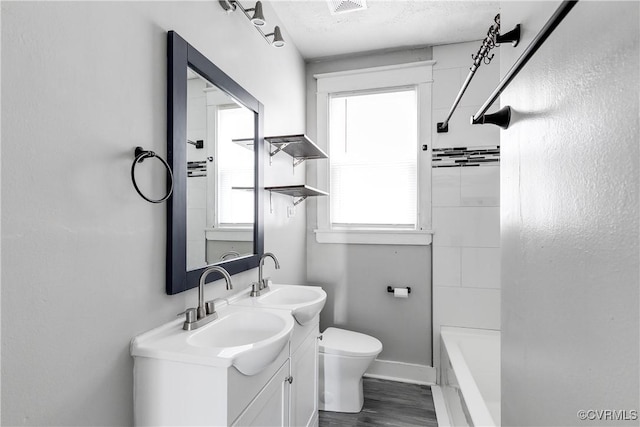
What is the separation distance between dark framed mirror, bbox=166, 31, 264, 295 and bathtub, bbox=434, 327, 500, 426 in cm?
150

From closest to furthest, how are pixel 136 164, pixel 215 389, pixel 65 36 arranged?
1. pixel 65 36
2. pixel 215 389
3. pixel 136 164

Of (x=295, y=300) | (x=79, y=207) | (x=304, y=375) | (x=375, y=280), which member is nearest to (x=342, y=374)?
(x=304, y=375)

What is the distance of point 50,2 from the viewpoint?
80 cm

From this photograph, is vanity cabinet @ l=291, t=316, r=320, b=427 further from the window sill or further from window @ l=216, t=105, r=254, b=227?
the window sill

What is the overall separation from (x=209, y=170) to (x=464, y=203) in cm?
199

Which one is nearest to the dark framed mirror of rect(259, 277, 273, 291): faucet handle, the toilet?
rect(259, 277, 273, 291): faucet handle

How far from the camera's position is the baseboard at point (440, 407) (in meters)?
2.04

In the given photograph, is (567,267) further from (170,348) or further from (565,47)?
(170,348)

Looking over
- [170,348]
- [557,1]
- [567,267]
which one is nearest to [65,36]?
[170,348]

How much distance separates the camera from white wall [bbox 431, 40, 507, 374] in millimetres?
2451

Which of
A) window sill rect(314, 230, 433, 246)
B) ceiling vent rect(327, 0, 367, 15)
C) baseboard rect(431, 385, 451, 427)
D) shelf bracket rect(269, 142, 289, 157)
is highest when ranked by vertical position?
ceiling vent rect(327, 0, 367, 15)

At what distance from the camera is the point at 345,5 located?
6.50 ft

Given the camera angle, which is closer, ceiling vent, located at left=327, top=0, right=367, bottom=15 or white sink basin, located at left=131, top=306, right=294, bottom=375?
white sink basin, located at left=131, top=306, right=294, bottom=375

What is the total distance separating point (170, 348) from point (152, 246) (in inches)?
14.1
